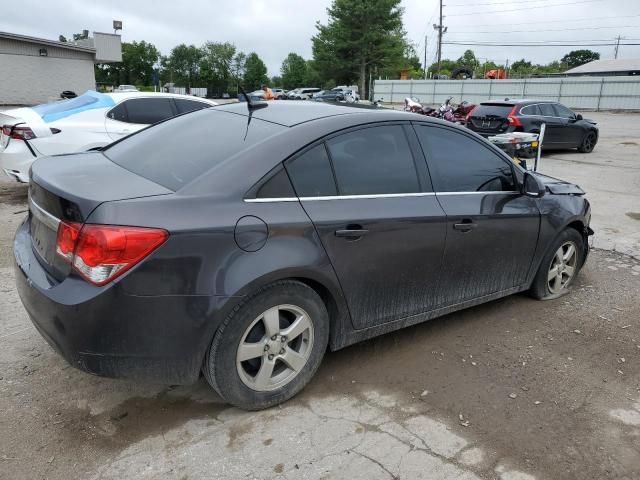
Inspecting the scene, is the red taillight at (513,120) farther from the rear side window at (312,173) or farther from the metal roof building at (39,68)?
the metal roof building at (39,68)

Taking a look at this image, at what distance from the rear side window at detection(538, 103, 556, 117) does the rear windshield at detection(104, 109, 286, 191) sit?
1272 cm

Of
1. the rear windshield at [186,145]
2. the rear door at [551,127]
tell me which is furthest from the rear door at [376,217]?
the rear door at [551,127]

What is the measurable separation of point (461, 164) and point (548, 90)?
1548 inches

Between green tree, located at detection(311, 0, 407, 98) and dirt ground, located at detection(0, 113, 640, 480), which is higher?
green tree, located at detection(311, 0, 407, 98)

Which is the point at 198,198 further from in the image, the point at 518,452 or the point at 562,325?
the point at 562,325

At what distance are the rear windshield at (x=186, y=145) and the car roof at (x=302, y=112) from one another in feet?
0.26

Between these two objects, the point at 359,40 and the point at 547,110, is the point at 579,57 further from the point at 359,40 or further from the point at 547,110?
the point at 547,110

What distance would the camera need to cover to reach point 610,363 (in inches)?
141

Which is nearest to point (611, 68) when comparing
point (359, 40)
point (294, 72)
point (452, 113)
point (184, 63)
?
point (359, 40)

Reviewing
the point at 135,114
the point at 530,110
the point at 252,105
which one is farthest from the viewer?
the point at 530,110

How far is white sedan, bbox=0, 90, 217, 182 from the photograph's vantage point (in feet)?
22.4

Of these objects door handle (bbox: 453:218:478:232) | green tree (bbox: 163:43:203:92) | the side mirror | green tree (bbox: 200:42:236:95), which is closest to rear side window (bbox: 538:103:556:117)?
the side mirror

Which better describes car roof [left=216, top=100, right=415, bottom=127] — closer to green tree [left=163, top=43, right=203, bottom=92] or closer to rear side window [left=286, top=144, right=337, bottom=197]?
rear side window [left=286, top=144, right=337, bottom=197]

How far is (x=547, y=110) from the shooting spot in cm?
1434
